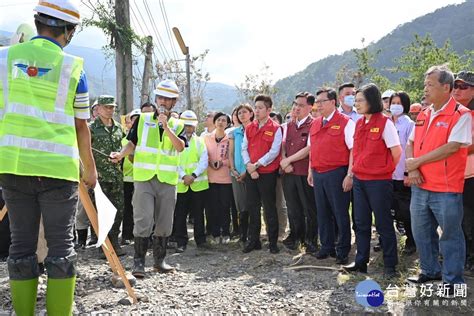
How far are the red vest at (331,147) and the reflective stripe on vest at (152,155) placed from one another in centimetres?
181

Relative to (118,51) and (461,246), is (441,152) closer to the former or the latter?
(461,246)

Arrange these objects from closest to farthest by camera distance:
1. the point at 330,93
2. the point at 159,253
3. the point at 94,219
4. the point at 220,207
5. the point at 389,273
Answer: the point at 94,219 < the point at 389,273 < the point at 159,253 < the point at 330,93 < the point at 220,207

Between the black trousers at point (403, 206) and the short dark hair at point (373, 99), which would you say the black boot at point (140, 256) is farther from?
the black trousers at point (403, 206)

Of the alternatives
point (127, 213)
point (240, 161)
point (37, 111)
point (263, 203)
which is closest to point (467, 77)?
point (263, 203)

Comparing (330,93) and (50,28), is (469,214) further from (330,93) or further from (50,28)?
(50,28)

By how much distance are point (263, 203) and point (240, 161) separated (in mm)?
851

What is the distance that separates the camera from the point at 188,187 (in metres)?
6.86

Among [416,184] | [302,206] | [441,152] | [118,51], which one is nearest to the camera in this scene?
[441,152]

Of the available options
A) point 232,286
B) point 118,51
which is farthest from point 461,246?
point 118,51

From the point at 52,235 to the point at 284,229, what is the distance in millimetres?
4851

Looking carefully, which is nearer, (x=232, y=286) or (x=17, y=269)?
(x=17, y=269)

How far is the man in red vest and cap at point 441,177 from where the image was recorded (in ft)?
12.7

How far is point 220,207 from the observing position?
278 inches

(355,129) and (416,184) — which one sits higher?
(355,129)
